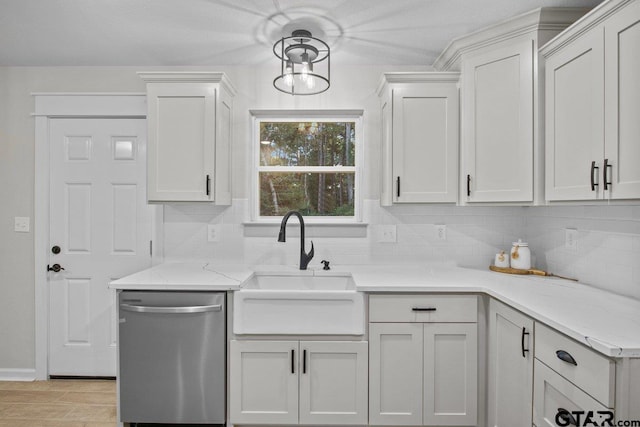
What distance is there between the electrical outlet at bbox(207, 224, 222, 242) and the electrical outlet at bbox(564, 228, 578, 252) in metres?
2.28

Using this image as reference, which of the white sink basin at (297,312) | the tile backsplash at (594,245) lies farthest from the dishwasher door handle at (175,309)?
the tile backsplash at (594,245)

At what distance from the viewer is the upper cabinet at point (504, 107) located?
6.54 ft

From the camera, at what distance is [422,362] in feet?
6.60

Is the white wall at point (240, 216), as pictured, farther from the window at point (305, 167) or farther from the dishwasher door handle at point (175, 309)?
the dishwasher door handle at point (175, 309)

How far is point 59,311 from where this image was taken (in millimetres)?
2795

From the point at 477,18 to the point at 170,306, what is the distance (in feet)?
7.60

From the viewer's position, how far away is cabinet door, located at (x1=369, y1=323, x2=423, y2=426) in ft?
6.62

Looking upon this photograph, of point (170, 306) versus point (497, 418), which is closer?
point (497, 418)

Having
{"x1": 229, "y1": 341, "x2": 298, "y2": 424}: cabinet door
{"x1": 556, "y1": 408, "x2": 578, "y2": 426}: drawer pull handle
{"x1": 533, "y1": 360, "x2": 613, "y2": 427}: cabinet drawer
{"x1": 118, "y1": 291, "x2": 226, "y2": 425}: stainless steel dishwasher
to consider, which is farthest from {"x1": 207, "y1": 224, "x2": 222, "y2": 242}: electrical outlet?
{"x1": 556, "y1": 408, "x2": 578, "y2": 426}: drawer pull handle

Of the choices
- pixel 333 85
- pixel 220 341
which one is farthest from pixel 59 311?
pixel 333 85

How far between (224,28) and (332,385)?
2.12 m

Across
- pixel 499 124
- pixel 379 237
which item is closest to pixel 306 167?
pixel 379 237

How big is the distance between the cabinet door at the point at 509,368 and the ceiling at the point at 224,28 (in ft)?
5.17

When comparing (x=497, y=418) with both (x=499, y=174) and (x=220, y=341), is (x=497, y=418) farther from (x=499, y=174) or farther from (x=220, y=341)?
(x=220, y=341)
